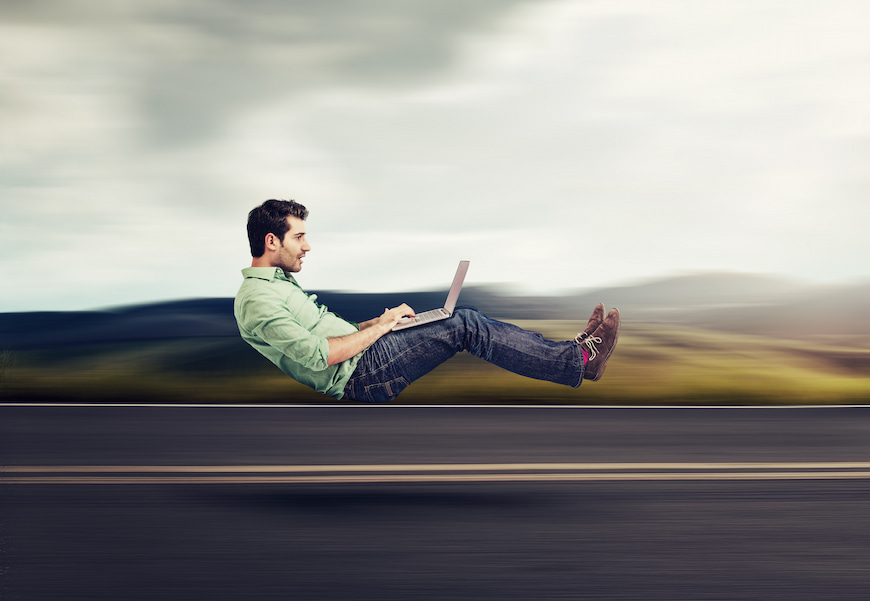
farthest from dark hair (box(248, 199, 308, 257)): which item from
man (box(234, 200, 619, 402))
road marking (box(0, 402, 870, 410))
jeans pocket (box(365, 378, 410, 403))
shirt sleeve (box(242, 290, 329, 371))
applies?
road marking (box(0, 402, 870, 410))

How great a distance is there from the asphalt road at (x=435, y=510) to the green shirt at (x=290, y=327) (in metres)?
0.51

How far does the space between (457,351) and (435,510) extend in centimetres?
127

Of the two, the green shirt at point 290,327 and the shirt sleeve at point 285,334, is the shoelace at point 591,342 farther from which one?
the shirt sleeve at point 285,334

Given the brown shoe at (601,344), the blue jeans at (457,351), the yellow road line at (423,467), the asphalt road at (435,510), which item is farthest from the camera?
the brown shoe at (601,344)

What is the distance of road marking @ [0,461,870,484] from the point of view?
4.08 metres

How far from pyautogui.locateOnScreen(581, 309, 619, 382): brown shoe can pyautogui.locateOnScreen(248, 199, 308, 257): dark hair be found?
1.86m

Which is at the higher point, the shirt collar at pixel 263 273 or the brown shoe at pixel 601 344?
the shirt collar at pixel 263 273

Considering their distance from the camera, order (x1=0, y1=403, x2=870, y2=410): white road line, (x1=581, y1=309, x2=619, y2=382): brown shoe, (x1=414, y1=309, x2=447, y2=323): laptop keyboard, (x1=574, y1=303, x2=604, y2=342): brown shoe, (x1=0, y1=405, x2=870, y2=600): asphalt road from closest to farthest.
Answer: (x1=0, y1=405, x2=870, y2=600): asphalt road
(x1=414, y1=309, x2=447, y2=323): laptop keyboard
(x1=581, y1=309, x2=619, y2=382): brown shoe
(x1=574, y1=303, x2=604, y2=342): brown shoe
(x1=0, y1=403, x2=870, y2=410): white road line

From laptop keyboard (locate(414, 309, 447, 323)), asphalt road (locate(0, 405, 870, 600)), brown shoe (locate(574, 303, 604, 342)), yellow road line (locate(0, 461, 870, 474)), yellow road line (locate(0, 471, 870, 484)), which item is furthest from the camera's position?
brown shoe (locate(574, 303, 604, 342))

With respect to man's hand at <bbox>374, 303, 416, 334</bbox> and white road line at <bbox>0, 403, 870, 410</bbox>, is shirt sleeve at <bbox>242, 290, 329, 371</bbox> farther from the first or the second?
white road line at <bbox>0, 403, 870, 410</bbox>

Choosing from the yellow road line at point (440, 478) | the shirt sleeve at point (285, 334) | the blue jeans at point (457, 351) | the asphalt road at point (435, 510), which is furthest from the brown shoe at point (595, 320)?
the shirt sleeve at point (285, 334)

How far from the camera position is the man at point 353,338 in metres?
4.23

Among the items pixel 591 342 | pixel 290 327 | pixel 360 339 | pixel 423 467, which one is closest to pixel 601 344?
pixel 591 342

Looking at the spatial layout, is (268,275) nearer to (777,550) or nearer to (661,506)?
(661,506)
